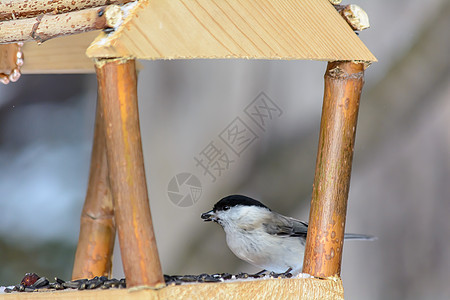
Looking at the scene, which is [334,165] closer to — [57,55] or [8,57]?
[57,55]

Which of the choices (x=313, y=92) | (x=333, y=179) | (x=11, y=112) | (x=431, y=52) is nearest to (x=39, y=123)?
(x=11, y=112)

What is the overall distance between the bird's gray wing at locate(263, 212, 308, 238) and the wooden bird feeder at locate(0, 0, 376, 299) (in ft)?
1.22

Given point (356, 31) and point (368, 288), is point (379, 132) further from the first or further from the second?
point (356, 31)

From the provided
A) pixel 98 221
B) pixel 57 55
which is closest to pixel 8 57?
pixel 57 55

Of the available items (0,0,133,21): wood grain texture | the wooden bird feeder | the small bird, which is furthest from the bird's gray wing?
(0,0,133,21): wood grain texture

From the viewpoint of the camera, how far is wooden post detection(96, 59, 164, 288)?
1061mm

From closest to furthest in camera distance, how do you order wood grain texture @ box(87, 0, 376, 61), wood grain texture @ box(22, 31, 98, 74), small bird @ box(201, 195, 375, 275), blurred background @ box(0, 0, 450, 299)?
1. wood grain texture @ box(87, 0, 376, 61)
2. small bird @ box(201, 195, 375, 275)
3. wood grain texture @ box(22, 31, 98, 74)
4. blurred background @ box(0, 0, 450, 299)

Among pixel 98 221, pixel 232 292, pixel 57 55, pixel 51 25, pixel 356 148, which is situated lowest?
pixel 232 292

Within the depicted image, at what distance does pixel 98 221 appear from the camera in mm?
1943

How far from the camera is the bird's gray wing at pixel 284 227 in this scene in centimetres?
167

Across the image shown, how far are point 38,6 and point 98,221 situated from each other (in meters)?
0.82

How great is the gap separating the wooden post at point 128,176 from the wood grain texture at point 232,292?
2 centimetres

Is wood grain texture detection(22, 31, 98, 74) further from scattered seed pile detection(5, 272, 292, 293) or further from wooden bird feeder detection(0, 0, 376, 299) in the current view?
scattered seed pile detection(5, 272, 292, 293)

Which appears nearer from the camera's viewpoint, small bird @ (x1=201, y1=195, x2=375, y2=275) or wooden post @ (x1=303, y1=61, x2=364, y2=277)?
wooden post @ (x1=303, y1=61, x2=364, y2=277)
